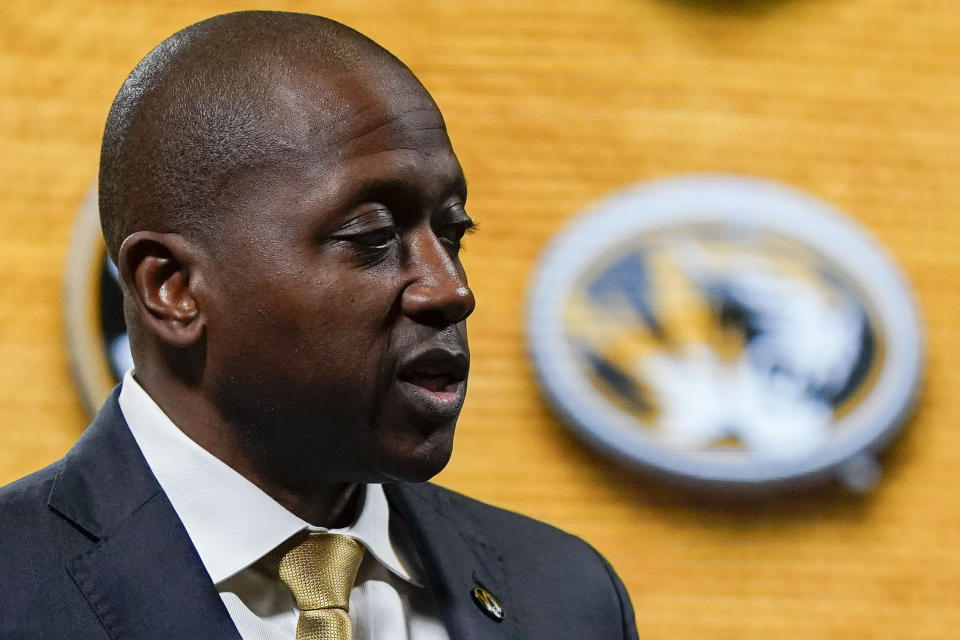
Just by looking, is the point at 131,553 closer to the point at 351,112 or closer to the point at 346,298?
the point at 346,298

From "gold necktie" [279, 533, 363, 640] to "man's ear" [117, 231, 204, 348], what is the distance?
0.87 ft

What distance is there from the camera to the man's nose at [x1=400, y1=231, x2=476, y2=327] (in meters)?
1.29

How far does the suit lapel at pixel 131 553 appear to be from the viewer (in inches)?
48.4

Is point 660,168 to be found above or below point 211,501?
below

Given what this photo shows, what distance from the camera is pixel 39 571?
1.23 meters

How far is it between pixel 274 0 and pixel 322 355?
1.59m

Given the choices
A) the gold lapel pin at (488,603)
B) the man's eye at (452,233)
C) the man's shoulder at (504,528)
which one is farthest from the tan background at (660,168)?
the man's eye at (452,233)

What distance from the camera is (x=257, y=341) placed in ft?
4.26

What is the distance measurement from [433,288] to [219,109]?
302mm

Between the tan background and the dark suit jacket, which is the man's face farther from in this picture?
the tan background

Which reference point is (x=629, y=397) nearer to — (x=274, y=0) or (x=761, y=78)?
(x=761, y=78)

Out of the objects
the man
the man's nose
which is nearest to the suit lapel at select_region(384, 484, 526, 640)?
the man

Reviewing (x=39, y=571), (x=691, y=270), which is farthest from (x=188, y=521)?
(x=691, y=270)

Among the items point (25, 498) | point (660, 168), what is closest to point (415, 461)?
point (25, 498)
